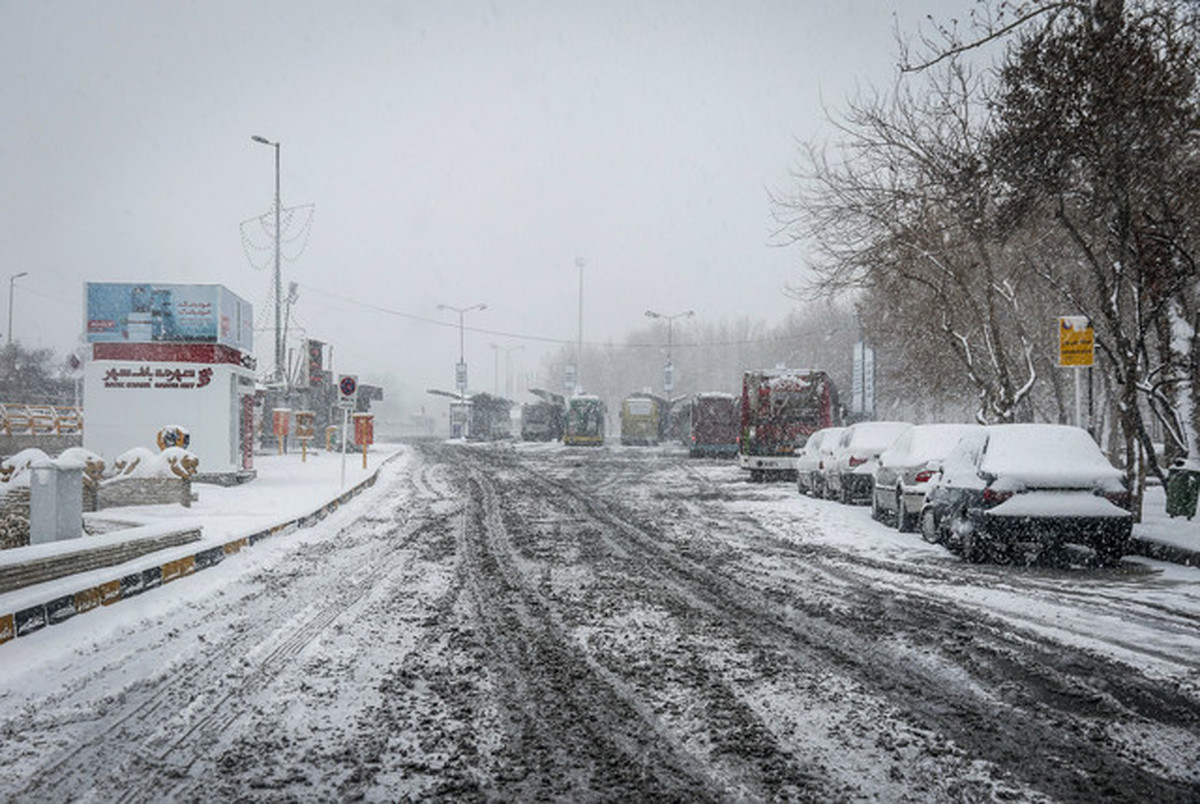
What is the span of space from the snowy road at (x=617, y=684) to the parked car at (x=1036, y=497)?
1.65 feet

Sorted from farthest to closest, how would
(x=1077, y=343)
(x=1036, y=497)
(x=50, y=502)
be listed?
(x=1077, y=343)
(x=1036, y=497)
(x=50, y=502)

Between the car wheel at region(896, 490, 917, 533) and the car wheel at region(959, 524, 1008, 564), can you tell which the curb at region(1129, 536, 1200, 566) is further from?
the car wheel at region(896, 490, 917, 533)

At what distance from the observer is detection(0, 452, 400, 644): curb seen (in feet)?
21.7

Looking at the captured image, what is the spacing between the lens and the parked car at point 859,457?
731 inches

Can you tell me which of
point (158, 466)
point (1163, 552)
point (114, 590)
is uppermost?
point (158, 466)

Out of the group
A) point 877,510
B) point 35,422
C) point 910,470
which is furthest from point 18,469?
point 35,422

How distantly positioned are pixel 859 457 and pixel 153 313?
688 inches

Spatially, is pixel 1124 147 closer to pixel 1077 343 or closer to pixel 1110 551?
pixel 1077 343

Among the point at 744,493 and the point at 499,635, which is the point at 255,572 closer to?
the point at 499,635

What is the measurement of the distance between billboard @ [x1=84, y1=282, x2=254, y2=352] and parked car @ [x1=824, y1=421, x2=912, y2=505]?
51.3ft

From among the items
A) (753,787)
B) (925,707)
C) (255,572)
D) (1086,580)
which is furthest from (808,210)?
(753,787)

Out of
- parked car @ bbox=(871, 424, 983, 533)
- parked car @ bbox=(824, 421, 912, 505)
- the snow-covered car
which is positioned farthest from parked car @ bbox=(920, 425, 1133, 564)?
the snow-covered car

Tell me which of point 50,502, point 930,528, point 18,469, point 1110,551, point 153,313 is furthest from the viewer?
point 153,313

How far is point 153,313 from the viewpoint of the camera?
73.8 feet
